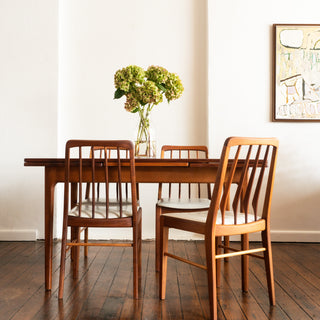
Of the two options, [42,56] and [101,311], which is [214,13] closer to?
[42,56]

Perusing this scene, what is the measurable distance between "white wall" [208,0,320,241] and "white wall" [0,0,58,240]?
155cm

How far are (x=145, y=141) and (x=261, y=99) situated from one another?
5.39 ft

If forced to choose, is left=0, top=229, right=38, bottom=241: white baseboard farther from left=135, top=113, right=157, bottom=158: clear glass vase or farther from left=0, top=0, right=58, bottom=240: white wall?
left=135, top=113, right=157, bottom=158: clear glass vase

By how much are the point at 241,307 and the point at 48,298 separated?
103 centimetres

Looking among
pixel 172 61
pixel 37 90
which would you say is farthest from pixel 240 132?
pixel 37 90

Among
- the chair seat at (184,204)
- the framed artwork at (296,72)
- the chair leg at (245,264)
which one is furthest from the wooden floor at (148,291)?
the framed artwork at (296,72)

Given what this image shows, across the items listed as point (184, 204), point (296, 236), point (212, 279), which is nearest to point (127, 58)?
point (184, 204)

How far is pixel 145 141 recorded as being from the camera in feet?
8.55

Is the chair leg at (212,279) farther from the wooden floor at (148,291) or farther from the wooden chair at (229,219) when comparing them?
the wooden floor at (148,291)

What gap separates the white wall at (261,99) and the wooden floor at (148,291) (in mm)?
674

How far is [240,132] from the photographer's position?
377 centimetres

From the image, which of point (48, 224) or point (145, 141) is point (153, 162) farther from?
point (48, 224)

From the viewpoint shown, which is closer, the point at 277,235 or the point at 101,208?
the point at 101,208

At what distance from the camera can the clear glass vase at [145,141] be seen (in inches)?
102
